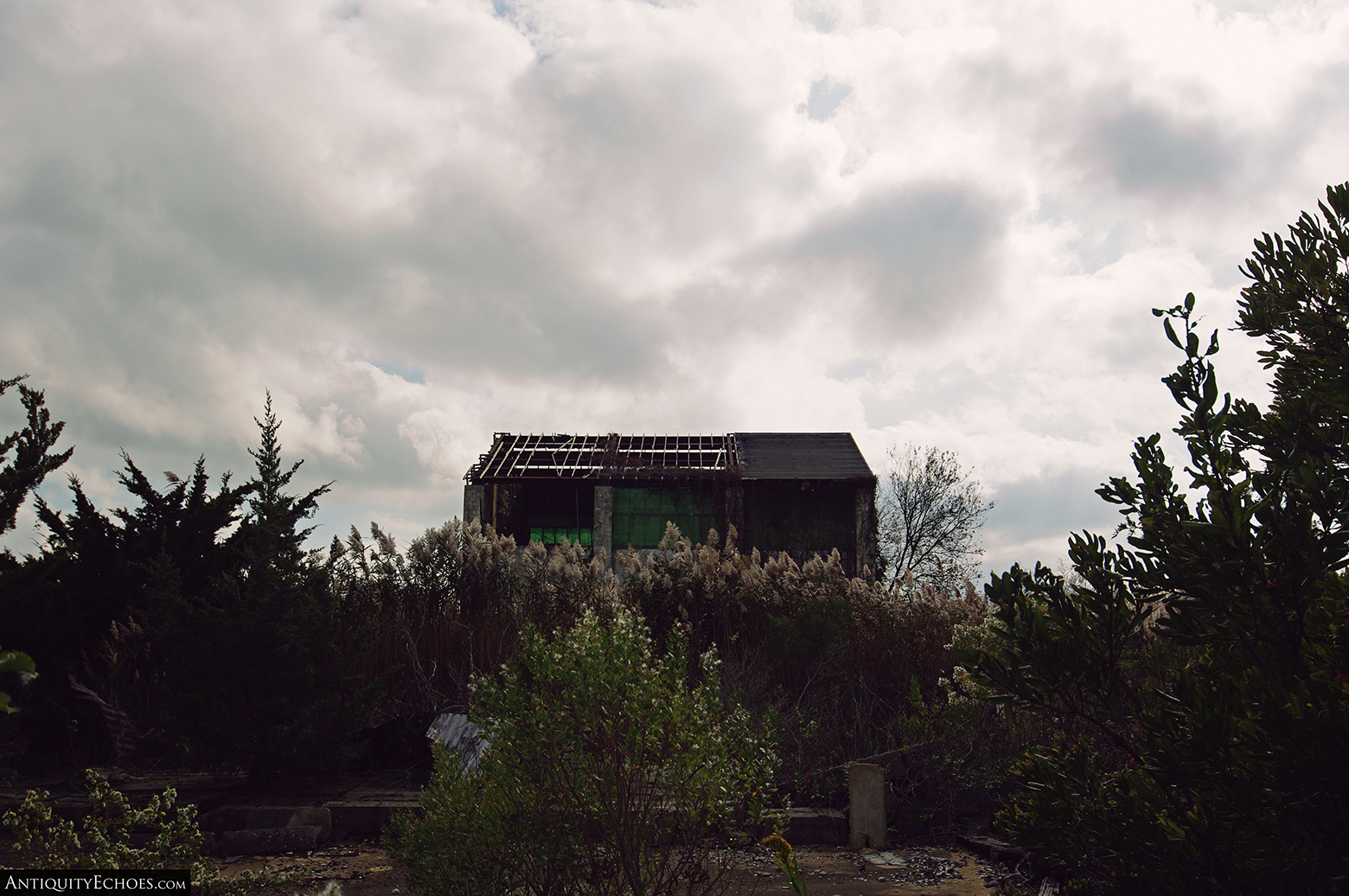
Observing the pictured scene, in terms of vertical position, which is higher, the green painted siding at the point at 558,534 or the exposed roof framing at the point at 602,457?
Answer: the exposed roof framing at the point at 602,457

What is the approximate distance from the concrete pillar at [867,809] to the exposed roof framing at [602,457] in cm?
1741

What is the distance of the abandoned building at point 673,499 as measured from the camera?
22.5 m

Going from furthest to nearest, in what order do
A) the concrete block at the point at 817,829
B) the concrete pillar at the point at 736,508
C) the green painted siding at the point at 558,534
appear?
the green painted siding at the point at 558,534 → the concrete pillar at the point at 736,508 → the concrete block at the point at 817,829

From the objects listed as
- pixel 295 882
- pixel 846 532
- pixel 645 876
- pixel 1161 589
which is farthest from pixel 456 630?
pixel 846 532

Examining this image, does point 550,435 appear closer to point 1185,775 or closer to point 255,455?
point 255,455

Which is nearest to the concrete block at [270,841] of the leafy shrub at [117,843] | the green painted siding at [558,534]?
the leafy shrub at [117,843]

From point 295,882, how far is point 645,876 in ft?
8.12

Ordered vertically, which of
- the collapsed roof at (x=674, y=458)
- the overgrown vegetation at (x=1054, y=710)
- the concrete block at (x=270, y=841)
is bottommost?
the concrete block at (x=270, y=841)

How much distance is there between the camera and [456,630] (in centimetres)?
820

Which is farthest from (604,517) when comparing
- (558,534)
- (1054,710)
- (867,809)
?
(1054,710)

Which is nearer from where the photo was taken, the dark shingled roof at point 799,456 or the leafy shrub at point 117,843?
the leafy shrub at point 117,843

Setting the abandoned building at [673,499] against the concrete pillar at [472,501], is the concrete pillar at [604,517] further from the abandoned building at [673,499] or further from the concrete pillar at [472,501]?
the concrete pillar at [472,501]

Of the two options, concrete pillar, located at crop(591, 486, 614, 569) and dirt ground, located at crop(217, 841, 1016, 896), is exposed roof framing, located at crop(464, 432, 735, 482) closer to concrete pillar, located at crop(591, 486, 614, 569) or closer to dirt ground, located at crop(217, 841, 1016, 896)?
concrete pillar, located at crop(591, 486, 614, 569)

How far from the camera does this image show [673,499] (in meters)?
22.9
